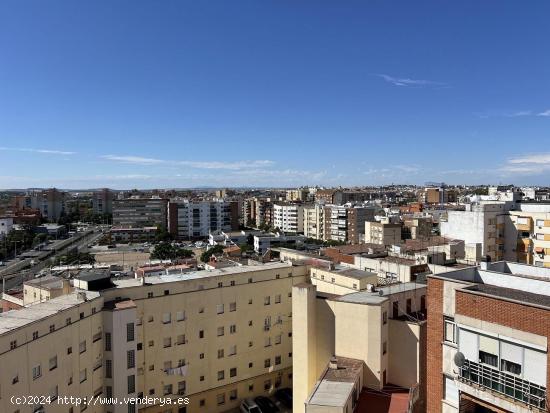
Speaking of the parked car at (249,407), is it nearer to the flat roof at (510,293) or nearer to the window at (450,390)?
the window at (450,390)

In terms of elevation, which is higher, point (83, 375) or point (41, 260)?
point (83, 375)

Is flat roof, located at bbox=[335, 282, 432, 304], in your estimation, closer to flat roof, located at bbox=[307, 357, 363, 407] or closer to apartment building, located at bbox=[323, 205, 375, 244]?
flat roof, located at bbox=[307, 357, 363, 407]

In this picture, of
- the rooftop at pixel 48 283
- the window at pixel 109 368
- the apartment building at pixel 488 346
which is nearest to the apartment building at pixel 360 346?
the apartment building at pixel 488 346

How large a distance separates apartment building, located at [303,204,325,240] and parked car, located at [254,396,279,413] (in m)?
71.6

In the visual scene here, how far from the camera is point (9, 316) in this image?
50.4ft

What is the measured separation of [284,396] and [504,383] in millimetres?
18755

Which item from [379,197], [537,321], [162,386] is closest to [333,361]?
[162,386]

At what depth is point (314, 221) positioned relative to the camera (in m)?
99.2

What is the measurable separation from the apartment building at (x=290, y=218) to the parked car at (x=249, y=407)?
83.4m

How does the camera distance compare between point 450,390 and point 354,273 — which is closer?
point 450,390

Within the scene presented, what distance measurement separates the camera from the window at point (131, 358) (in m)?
18.9

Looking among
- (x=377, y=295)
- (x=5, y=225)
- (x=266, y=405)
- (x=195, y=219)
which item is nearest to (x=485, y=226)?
(x=377, y=295)

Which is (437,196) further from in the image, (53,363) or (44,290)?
(53,363)

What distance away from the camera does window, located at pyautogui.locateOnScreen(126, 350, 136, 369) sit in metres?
18.9
